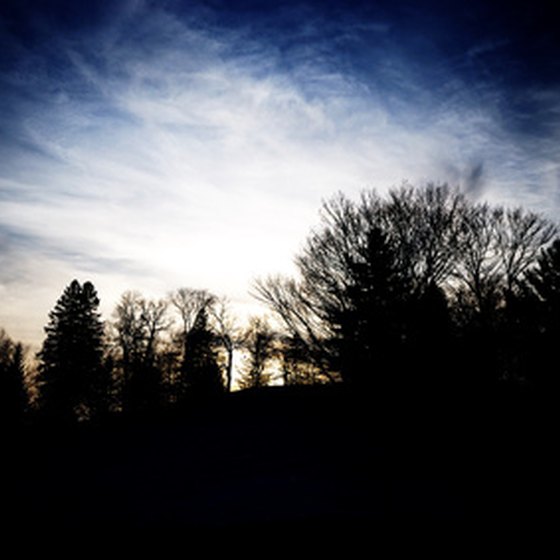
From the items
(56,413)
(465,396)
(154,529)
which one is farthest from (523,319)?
(56,413)

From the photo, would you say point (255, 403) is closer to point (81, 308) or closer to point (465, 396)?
point (465, 396)

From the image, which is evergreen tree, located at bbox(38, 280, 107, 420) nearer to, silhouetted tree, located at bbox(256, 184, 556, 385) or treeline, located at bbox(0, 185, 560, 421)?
treeline, located at bbox(0, 185, 560, 421)

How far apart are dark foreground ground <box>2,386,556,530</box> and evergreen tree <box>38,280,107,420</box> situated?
21985mm

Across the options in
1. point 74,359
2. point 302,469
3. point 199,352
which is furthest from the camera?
point 199,352

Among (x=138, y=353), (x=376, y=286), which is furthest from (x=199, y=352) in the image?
(x=376, y=286)

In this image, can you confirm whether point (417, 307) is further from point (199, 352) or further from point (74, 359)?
point (74, 359)

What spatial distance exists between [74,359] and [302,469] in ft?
103

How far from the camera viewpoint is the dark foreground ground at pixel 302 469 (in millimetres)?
6344

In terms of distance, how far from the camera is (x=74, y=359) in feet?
103

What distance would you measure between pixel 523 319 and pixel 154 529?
20202 mm

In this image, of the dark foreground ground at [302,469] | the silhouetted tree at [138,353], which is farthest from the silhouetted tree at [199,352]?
the dark foreground ground at [302,469]

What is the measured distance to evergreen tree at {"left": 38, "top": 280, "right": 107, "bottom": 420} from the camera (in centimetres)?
3017

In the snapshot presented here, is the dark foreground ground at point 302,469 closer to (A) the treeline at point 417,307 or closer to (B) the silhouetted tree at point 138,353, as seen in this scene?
(A) the treeline at point 417,307

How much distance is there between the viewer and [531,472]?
21.6 feet
